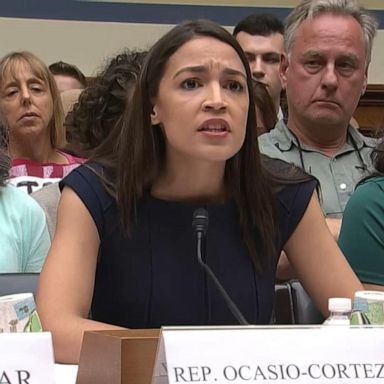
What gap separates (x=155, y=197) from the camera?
5.40ft

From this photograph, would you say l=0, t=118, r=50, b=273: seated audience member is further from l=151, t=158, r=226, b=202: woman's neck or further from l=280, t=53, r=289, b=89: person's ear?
l=280, t=53, r=289, b=89: person's ear

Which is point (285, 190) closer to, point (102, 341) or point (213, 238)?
point (213, 238)

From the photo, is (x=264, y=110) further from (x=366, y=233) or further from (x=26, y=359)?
(x=26, y=359)

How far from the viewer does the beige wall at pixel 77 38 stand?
415 centimetres

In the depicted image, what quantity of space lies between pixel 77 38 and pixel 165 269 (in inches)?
110

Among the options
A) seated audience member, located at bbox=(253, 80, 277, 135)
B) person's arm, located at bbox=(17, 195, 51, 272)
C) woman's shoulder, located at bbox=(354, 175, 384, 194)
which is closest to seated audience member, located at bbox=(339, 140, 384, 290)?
woman's shoulder, located at bbox=(354, 175, 384, 194)

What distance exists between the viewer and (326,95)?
2381 millimetres

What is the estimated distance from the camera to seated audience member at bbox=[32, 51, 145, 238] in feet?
7.30

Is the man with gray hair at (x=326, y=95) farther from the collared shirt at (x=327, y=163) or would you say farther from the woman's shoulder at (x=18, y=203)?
the woman's shoulder at (x=18, y=203)

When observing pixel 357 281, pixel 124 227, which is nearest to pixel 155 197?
pixel 124 227

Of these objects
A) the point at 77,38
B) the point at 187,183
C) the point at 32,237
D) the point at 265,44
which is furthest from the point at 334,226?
the point at 77,38

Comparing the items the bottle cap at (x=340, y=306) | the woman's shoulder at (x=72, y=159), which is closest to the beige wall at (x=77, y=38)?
the woman's shoulder at (x=72, y=159)

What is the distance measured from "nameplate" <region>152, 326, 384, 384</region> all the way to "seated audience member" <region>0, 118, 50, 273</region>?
1070mm

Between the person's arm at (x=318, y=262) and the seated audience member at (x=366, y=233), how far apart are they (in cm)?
12
